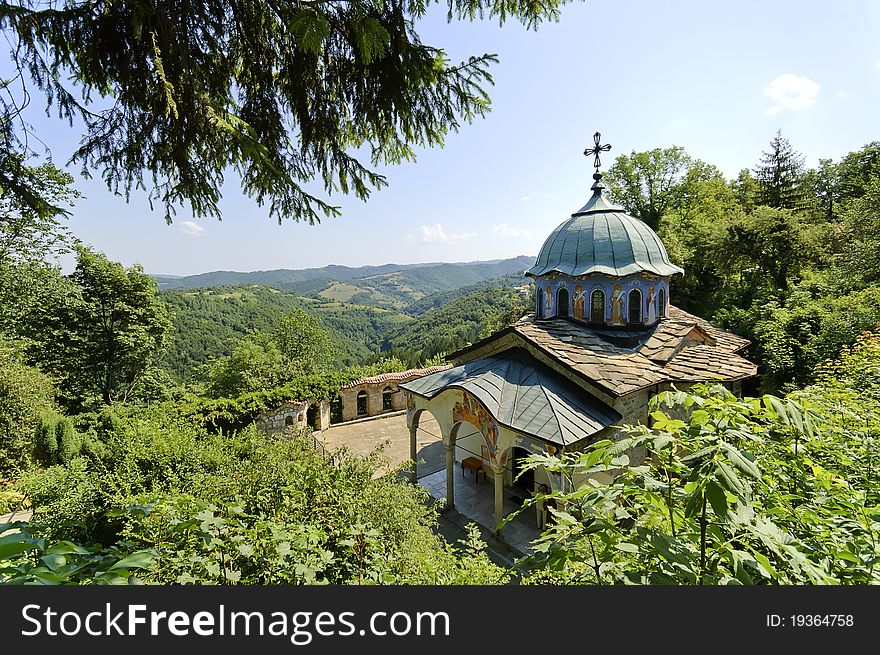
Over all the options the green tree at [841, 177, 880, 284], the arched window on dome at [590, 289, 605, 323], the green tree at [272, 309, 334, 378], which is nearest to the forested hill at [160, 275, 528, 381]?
the green tree at [272, 309, 334, 378]

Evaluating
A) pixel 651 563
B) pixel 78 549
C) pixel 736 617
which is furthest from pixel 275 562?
pixel 736 617

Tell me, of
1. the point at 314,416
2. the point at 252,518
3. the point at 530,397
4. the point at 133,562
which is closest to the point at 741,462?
the point at 133,562

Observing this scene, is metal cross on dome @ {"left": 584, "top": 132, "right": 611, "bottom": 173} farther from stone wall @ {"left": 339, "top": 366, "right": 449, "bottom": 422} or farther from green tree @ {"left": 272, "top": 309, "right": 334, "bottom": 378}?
green tree @ {"left": 272, "top": 309, "right": 334, "bottom": 378}

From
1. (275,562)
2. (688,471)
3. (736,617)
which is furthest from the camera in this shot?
(275,562)

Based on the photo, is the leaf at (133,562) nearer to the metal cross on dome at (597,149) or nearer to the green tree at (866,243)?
the metal cross on dome at (597,149)

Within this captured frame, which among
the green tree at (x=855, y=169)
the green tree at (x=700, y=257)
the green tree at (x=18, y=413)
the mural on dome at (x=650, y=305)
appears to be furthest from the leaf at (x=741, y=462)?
the green tree at (x=855, y=169)

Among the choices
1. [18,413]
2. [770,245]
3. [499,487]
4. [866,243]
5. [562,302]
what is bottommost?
[499,487]

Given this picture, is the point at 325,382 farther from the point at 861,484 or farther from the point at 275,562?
the point at 861,484

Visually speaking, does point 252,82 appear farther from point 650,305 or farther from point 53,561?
point 650,305

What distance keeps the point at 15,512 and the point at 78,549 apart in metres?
10.9

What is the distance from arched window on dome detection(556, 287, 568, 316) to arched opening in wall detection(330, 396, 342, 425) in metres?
10.4

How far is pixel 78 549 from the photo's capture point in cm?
194

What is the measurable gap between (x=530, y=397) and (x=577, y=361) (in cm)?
178

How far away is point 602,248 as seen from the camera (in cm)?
1284
